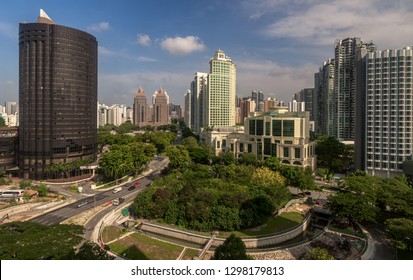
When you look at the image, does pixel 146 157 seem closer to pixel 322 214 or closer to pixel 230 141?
pixel 230 141

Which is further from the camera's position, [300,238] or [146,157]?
[146,157]

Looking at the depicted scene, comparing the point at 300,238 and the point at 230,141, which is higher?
the point at 230,141

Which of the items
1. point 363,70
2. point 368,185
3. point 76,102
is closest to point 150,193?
point 368,185

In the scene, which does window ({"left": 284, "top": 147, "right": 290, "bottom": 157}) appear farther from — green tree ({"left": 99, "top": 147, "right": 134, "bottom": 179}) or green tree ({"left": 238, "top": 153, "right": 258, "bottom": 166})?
green tree ({"left": 99, "top": 147, "right": 134, "bottom": 179})

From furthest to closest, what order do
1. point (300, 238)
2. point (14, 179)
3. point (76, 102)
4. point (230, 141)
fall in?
1. point (230, 141)
2. point (76, 102)
3. point (14, 179)
4. point (300, 238)

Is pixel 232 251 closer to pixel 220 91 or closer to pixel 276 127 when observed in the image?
pixel 276 127

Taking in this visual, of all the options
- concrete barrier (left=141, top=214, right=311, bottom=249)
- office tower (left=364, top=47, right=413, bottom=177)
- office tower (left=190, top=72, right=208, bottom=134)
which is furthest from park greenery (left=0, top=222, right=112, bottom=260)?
office tower (left=190, top=72, right=208, bottom=134)

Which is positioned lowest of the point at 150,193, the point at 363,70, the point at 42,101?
the point at 150,193
